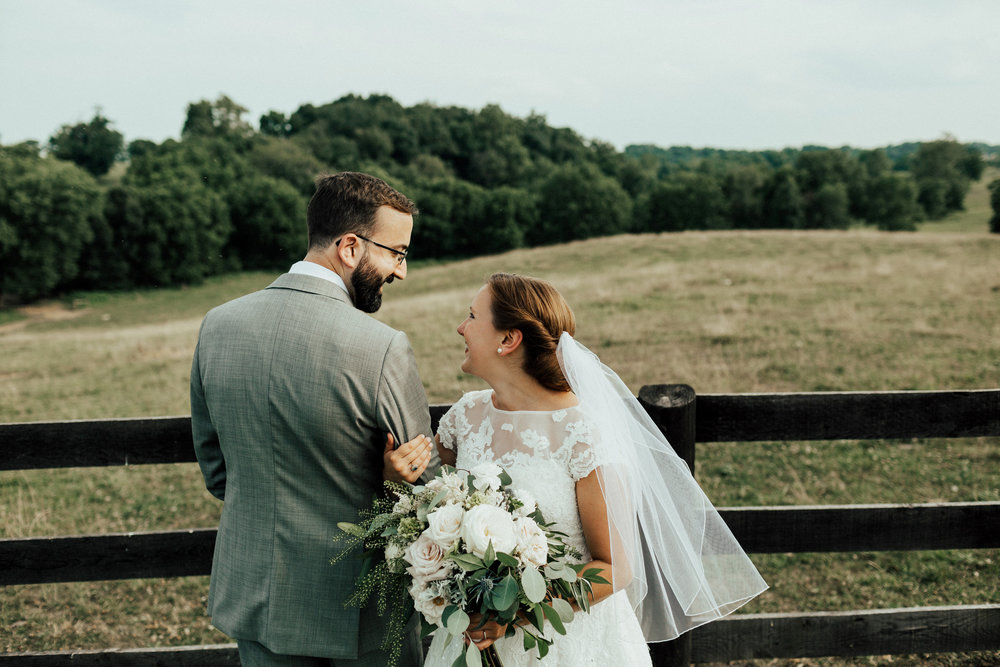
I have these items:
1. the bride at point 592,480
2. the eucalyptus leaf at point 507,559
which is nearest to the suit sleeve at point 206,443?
the bride at point 592,480

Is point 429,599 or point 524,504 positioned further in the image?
point 524,504

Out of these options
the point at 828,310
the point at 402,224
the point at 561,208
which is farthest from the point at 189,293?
the point at 402,224

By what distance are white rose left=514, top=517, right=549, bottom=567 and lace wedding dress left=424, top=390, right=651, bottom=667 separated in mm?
377

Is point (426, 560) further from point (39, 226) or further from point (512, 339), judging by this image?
point (39, 226)

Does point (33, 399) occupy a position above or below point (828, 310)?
below

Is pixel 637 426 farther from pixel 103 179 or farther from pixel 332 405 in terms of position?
pixel 103 179

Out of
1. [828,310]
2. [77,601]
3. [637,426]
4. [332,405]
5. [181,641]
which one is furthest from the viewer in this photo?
[828,310]

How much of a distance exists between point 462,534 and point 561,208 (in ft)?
266

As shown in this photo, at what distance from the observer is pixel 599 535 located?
2.50 m

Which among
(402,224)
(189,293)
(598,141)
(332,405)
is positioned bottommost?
(189,293)

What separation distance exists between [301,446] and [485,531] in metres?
0.69

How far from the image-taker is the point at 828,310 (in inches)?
645

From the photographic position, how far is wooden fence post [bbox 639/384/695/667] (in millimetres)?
3078

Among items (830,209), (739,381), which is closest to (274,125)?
(830,209)
